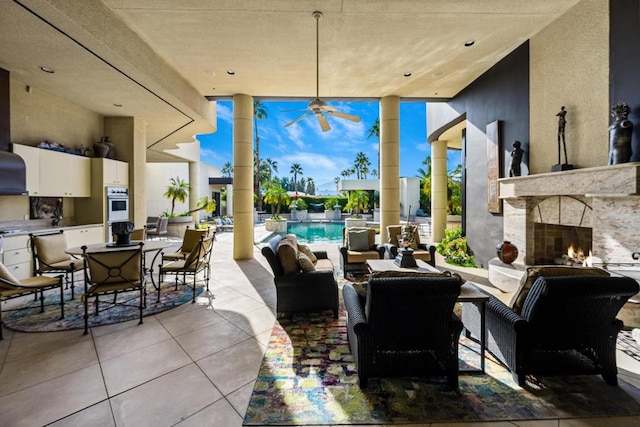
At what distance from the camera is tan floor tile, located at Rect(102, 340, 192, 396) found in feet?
6.98

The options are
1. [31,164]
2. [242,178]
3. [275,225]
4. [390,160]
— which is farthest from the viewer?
[275,225]

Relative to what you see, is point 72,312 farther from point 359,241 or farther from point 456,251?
point 456,251

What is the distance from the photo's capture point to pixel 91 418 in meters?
1.77

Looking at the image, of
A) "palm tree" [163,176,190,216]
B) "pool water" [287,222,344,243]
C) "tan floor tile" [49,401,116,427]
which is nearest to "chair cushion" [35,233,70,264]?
"tan floor tile" [49,401,116,427]

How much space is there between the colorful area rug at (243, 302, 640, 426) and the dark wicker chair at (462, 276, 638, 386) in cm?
15

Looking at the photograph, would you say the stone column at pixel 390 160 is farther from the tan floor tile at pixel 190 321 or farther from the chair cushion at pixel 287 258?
the tan floor tile at pixel 190 321

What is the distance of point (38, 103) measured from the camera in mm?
5430

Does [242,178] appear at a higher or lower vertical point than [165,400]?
higher

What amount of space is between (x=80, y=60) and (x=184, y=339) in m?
4.57

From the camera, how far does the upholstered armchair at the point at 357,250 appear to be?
4.92 meters

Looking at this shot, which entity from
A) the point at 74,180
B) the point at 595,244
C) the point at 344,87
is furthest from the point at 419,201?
the point at 74,180

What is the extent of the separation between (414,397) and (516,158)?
4.58 metres

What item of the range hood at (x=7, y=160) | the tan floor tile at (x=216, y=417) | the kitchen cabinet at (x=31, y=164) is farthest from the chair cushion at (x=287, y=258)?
the kitchen cabinet at (x=31, y=164)

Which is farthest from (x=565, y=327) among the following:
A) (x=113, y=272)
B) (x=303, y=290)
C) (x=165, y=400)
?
(x=113, y=272)
